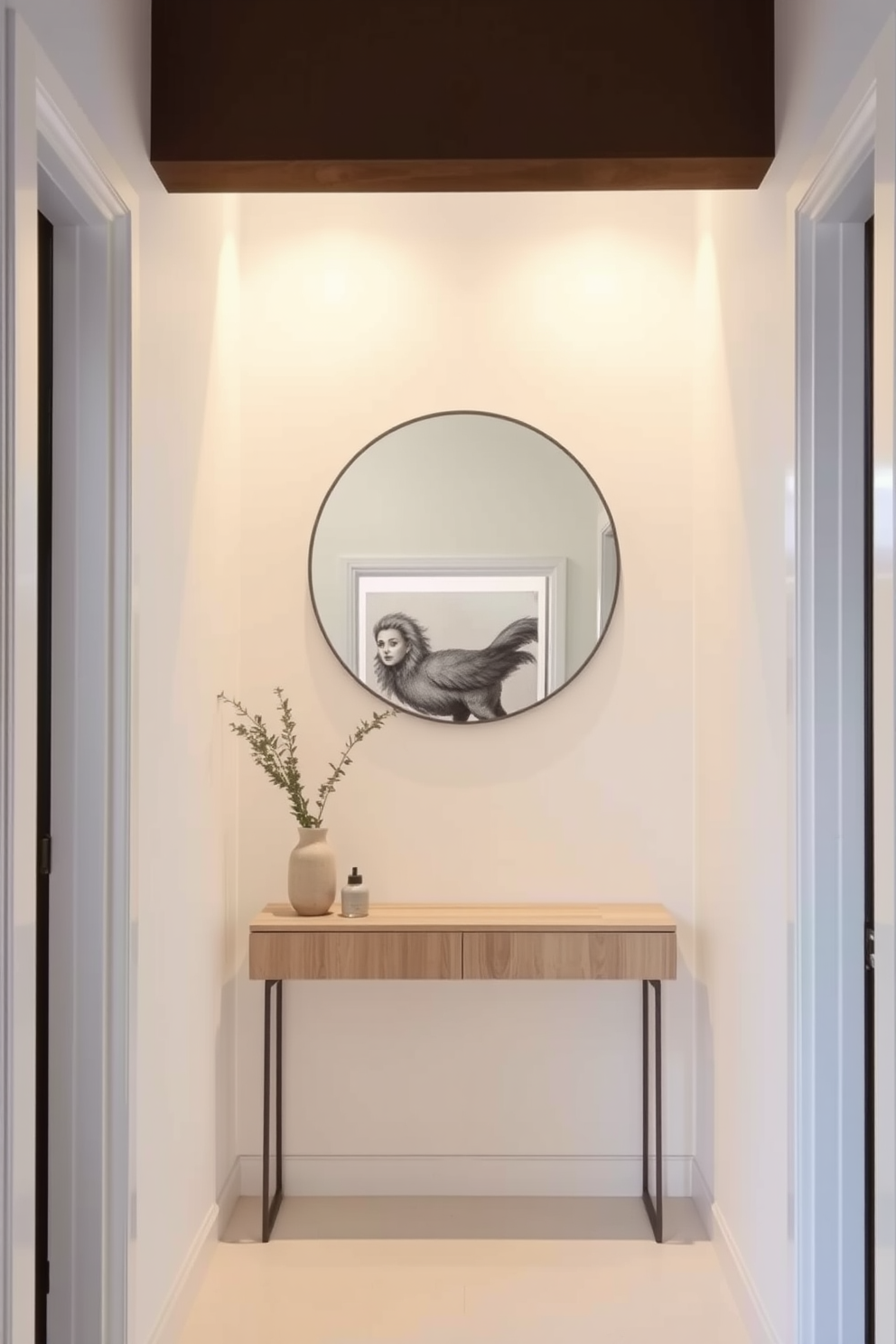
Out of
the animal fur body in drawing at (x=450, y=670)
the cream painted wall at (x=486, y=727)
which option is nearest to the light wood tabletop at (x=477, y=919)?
the cream painted wall at (x=486, y=727)

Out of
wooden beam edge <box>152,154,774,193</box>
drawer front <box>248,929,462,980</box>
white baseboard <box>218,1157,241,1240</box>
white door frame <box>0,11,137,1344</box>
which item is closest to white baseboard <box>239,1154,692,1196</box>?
white baseboard <box>218,1157,241,1240</box>

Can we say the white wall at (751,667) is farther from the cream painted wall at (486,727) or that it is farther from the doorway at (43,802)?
the doorway at (43,802)

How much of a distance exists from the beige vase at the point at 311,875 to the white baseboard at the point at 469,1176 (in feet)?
2.52

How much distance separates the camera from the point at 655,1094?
3.12m

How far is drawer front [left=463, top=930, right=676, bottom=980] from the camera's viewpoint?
9.44 feet

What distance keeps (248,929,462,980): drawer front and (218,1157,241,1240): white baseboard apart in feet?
2.01

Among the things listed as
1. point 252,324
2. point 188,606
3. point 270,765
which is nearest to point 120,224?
point 188,606

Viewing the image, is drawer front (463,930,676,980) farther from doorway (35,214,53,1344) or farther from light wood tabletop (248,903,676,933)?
doorway (35,214,53,1344)

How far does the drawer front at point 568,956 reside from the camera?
2.88m

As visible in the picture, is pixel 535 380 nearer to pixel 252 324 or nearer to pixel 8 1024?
pixel 252 324

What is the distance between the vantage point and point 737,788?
105 inches

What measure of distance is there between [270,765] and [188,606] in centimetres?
A: 57

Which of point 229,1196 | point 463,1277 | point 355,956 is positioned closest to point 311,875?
point 355,956

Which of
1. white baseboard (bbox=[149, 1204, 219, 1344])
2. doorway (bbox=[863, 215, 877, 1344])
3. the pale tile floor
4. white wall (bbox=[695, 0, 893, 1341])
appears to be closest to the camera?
doorway (bbox=[863, 215, 877, 1344])
